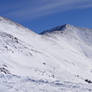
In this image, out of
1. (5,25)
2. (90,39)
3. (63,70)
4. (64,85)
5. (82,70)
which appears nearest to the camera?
(64,85)

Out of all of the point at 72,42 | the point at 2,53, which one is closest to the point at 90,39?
the point at 72,42

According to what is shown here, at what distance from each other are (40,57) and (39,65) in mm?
7602

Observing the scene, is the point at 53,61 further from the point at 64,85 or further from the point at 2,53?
the point at 64,85

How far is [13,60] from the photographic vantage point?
199 ft

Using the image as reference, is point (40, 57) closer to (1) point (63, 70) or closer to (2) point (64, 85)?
(1) point (63, 70)

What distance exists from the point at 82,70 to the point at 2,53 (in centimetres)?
2612

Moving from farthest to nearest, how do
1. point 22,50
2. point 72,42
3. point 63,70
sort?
point 72,42, point 22,50, point 63,70

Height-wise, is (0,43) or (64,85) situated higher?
(0,43)

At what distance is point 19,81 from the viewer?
1980 centimetres

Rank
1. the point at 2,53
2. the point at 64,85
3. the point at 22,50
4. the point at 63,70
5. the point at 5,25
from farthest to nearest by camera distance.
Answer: the point at 5,25 < the point at 22,50 < the point at 63,70 < the point at 2,53 < the point at 64,85

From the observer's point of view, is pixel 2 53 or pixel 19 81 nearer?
pixel 19 81

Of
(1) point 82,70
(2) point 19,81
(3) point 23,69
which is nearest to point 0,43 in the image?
(3) point 23,69

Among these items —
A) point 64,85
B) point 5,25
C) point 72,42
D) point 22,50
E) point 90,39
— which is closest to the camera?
point 64,85

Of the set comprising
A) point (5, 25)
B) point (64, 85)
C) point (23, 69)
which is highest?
point (5, 25)
